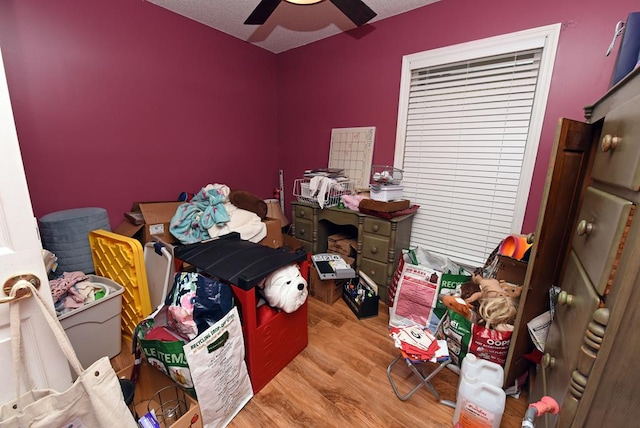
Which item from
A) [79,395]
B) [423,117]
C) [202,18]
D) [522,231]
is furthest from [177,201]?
[522,231]

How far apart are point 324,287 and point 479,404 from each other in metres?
1.28

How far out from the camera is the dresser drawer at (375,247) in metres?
2.10

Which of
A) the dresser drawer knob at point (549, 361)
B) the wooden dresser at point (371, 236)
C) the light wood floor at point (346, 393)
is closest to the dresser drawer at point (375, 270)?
the wooden dresser at point (371, 236)

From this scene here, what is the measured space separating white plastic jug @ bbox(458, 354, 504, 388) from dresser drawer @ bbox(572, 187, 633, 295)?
0.64 meters

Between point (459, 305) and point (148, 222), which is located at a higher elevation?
point (148, 222)

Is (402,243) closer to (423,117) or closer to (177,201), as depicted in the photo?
(423,117)

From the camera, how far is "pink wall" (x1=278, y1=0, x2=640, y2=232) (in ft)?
5.17

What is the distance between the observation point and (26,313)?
2.44ft

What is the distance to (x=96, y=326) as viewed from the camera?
59.6 inches

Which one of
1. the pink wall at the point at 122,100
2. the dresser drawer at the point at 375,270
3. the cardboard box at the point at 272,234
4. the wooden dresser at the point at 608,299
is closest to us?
the wooden dresser at the point at 608,299

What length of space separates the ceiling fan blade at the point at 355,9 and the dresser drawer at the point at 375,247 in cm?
151

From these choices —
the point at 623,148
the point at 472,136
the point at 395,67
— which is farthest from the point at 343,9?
the point at 623,148

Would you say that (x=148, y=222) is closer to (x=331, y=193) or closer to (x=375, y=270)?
(x=331, y=193)

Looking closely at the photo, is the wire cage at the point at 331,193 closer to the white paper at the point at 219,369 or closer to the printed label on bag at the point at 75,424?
the white paper at the point at 219,369
